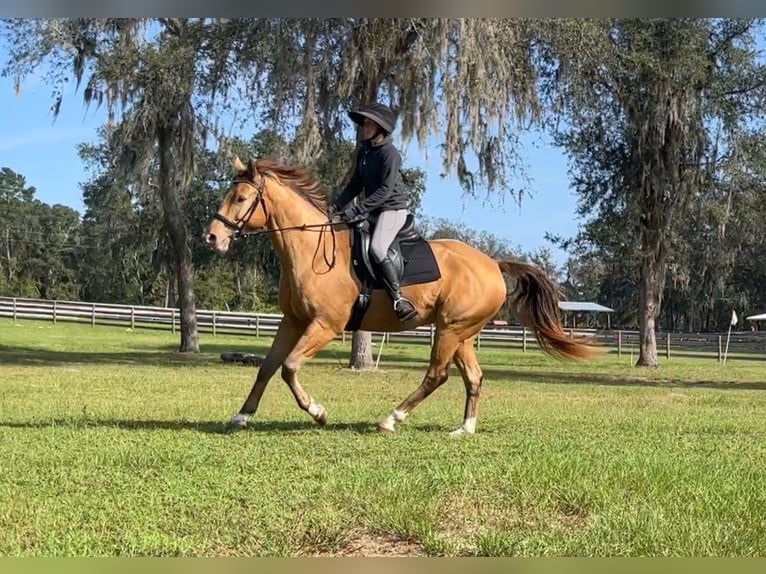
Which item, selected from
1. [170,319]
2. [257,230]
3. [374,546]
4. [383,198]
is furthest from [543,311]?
[170,319]

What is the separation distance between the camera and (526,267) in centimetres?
781

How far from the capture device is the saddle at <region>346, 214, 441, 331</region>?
6867 mm

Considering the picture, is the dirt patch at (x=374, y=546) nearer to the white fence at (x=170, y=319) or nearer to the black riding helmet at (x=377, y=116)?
the black riding helmet at (x=377, y=116)

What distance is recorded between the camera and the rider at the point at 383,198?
6.77 meters

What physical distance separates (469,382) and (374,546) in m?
3.70

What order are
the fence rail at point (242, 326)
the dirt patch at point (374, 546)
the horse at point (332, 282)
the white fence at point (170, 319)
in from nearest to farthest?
the dirt patch at point (374, 546), the horse at point (332, 282), the fence rail at point (242, 326), the white fence at point (170, 319)

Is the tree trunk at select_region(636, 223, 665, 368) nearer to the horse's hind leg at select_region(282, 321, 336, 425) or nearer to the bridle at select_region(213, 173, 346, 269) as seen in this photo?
the bridle at select_region(213, 173, 346, 269)

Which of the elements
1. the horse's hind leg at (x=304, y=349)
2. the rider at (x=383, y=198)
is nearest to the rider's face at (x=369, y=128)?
the rider at (x=383, y=198)

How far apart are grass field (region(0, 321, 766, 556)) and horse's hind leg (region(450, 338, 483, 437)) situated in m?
0.22

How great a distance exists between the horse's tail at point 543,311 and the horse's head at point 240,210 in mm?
2340

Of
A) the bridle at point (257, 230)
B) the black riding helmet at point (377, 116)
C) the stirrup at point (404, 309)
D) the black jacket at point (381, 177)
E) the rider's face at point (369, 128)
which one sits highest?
the black riding helmet at point (377, 116)

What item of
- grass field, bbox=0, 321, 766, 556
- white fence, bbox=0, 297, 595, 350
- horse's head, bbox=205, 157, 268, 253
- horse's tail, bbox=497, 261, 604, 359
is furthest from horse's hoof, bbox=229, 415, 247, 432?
white fence, bbox=0, 297, 595, 350

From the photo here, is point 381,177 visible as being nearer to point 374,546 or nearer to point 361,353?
point 374,546

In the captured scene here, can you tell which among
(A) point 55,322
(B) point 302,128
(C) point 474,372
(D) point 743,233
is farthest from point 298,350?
(A) point 55,322
